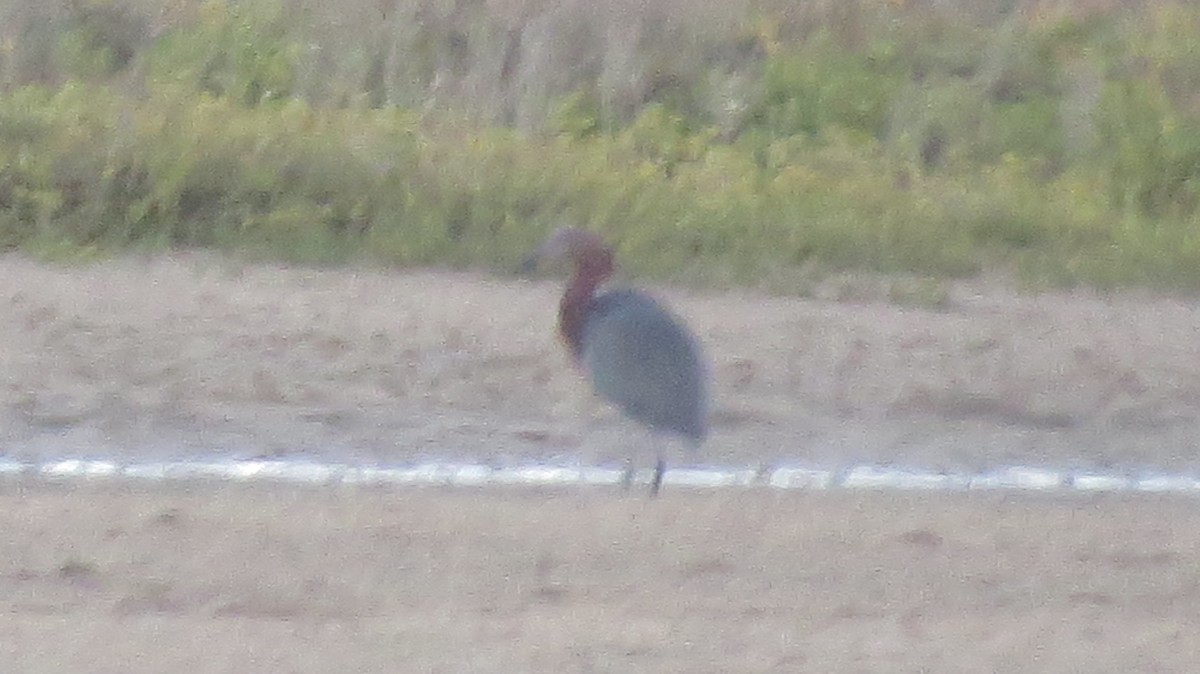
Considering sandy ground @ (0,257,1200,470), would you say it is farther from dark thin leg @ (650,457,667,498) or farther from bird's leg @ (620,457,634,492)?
dark thin leg @ (650,457,667,498)

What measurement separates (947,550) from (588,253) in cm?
185

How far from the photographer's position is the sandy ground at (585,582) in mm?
5070

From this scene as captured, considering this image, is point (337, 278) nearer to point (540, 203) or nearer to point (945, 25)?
point (540, 203)

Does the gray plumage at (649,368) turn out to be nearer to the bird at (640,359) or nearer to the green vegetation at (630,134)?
the bird at (640,359)

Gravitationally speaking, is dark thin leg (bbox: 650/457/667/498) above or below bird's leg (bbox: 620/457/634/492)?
above

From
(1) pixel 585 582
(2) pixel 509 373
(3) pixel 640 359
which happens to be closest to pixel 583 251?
(3) pixel 640 359

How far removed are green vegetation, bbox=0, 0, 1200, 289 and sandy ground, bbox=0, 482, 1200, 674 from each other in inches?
144

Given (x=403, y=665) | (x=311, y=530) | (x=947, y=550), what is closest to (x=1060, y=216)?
(x=947, y=550)

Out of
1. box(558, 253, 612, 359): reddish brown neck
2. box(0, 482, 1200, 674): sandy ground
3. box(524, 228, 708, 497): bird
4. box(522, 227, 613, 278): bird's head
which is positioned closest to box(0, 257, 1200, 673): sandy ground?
box(0, 482, 1200, 674): sandy ground

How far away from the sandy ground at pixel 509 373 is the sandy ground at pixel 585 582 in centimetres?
88

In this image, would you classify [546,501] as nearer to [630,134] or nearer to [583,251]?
[583,251]

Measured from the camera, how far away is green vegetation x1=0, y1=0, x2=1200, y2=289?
10492mm

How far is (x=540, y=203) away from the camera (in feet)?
35.8

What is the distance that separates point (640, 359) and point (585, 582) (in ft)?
4.02
